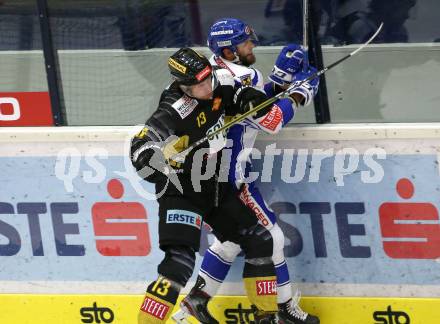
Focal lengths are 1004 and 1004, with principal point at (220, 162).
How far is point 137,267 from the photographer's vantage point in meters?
5.75

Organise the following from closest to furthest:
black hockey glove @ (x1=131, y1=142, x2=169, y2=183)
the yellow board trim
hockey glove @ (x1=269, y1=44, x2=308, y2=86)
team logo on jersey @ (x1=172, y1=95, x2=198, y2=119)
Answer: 1. black hockey glove @ (x1=131, y1=142, x2=169, y2=183)
2. team logo on jersey @ (x1=172, y1=95, x2=198, y2=119)
3. hockey glove @ (x1=269, y1=44, x2=308, y2=86)
4. the yellow board trim

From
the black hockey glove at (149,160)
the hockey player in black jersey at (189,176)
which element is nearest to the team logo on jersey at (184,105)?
the hockey player in black jersey at (189,176)

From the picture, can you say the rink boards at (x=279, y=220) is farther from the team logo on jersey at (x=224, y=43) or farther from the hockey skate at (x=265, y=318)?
the team logo on jersey at (x=224, y=43)

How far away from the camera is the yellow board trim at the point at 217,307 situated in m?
5.36

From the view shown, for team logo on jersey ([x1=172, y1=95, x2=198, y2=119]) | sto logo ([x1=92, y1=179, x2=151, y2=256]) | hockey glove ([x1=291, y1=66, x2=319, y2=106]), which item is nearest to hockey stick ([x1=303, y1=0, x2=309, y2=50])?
hockey glove ([x1=291, y1=66, x2=319, y2=106])

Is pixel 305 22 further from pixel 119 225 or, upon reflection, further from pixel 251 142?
pixel 119 225

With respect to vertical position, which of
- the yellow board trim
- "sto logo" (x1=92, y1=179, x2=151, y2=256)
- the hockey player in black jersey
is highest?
the hockey player in black jersey

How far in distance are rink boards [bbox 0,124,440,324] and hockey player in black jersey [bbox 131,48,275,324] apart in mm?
357

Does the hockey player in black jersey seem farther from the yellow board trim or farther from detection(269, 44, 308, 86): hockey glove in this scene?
the yellow board trim

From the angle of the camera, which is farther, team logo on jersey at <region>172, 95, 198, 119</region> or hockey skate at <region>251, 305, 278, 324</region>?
hockey skate at <region>251, 305, 278, 324</region>

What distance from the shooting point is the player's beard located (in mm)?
5297

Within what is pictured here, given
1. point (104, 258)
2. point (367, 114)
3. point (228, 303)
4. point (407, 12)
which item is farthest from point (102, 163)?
point (407, 12)

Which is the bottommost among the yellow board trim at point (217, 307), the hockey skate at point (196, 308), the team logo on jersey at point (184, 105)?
the yellow board trim at point (217, 307)

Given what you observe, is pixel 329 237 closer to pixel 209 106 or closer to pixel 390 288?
pixel 390 288
